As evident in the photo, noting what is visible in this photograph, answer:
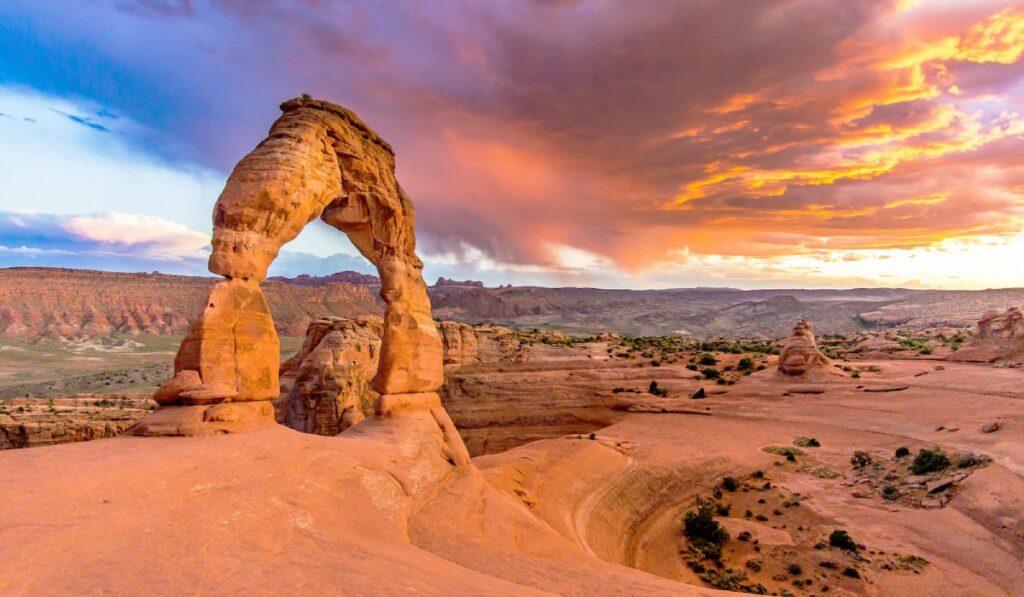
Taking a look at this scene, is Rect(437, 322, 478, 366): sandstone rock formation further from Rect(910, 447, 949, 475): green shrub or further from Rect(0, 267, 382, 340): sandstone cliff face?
Rect(0, 267, 382, 340): sandstone cliff face

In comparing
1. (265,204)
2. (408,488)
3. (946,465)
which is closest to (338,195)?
(265,204)

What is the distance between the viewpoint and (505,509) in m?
14.2

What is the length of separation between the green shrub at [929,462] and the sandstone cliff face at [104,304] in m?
107

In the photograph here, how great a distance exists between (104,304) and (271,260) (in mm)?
136635

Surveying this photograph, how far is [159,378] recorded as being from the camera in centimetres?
6719

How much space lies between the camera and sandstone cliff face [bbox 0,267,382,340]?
104 meters

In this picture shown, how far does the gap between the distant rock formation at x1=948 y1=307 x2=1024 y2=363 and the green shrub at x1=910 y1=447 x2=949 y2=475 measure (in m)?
24.7

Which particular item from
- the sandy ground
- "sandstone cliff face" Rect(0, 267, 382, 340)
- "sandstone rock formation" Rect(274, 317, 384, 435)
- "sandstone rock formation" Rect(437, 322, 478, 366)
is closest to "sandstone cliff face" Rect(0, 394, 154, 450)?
Result: "sandstone rock formation" Rect(274, 317, 384, 435)

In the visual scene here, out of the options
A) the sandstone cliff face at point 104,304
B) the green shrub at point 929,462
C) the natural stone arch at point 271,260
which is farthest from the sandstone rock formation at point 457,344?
the sandstone cliff face at point 104,304

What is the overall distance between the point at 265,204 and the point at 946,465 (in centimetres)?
2752

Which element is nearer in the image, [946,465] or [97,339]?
[946,465]

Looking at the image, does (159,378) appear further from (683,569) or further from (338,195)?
(683,569)

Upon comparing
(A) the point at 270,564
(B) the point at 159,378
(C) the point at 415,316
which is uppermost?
(C) the point at 415,316

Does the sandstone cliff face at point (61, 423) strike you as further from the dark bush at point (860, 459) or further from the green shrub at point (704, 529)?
the dark bush at point (860, 459)
